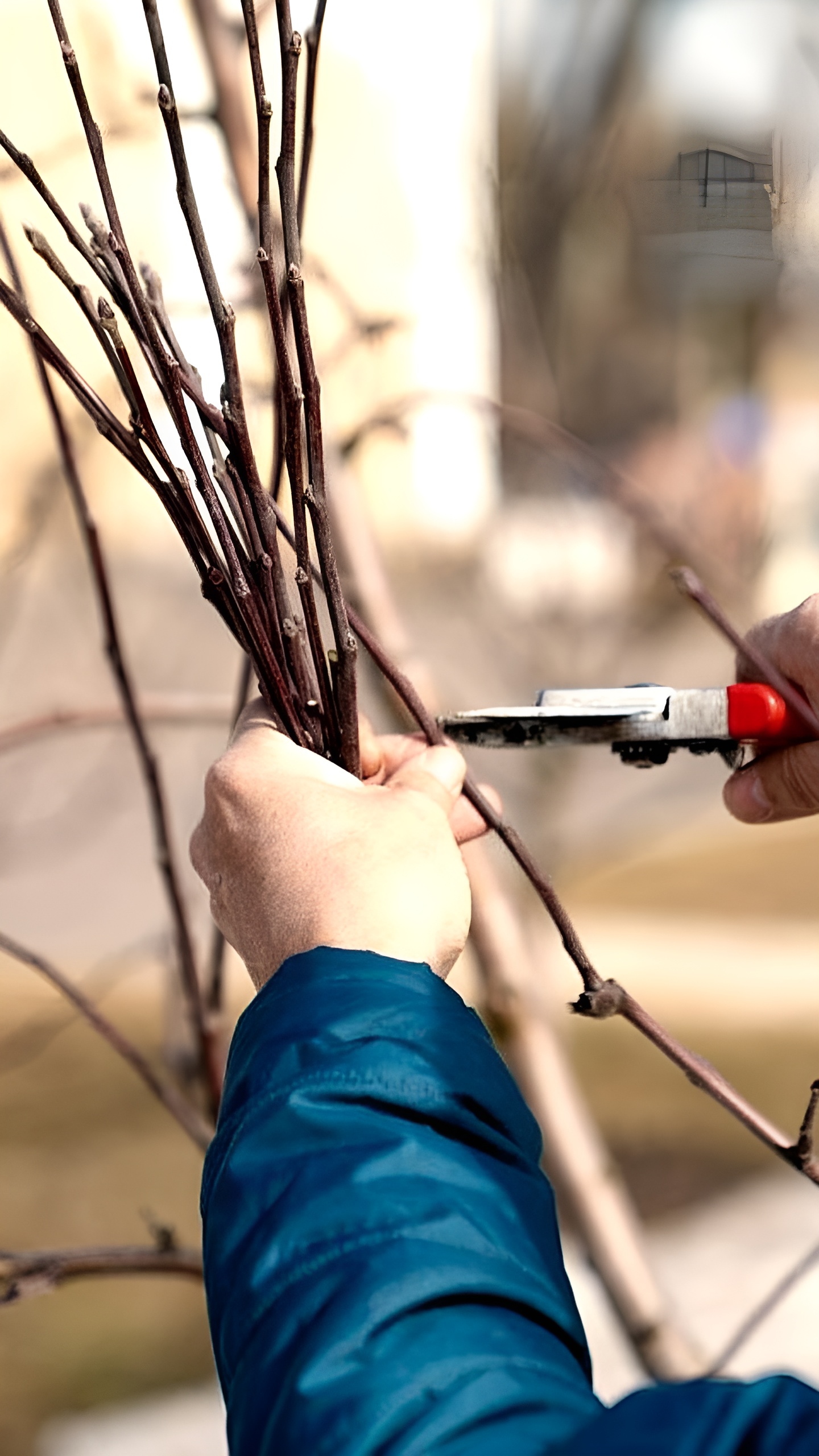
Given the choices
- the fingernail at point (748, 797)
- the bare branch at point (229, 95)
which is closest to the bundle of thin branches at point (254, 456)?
the fingernail at point (748, 797)

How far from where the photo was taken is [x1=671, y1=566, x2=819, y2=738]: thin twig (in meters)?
0.48

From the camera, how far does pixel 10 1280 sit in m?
0.73

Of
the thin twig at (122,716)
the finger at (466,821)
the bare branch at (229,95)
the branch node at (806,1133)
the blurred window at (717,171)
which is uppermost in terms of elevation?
the bare branch at (229,95)

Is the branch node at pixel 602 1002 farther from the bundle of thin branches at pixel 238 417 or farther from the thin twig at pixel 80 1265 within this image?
the thin twig at pixel 80 1265

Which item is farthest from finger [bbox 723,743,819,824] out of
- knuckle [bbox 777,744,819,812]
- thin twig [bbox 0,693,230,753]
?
thin twig [bbox 0,693,230,753]

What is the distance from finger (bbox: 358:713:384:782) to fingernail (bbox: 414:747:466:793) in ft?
0.07

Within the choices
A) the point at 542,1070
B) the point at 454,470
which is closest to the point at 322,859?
the point at 542,1070

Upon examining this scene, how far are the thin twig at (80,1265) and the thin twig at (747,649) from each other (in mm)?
515

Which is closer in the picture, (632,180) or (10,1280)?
(10,1280)

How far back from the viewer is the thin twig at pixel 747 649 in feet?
1.58

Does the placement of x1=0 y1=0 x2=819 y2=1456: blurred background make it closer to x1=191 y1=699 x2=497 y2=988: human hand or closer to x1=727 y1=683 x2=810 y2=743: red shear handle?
x1=727 y1=683 x2=810 y2=743: red shear handle

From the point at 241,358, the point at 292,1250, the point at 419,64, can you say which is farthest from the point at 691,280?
the point at 292,1250

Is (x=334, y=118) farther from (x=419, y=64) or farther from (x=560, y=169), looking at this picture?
(x=560, y=169)

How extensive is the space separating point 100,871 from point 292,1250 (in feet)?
6.06
